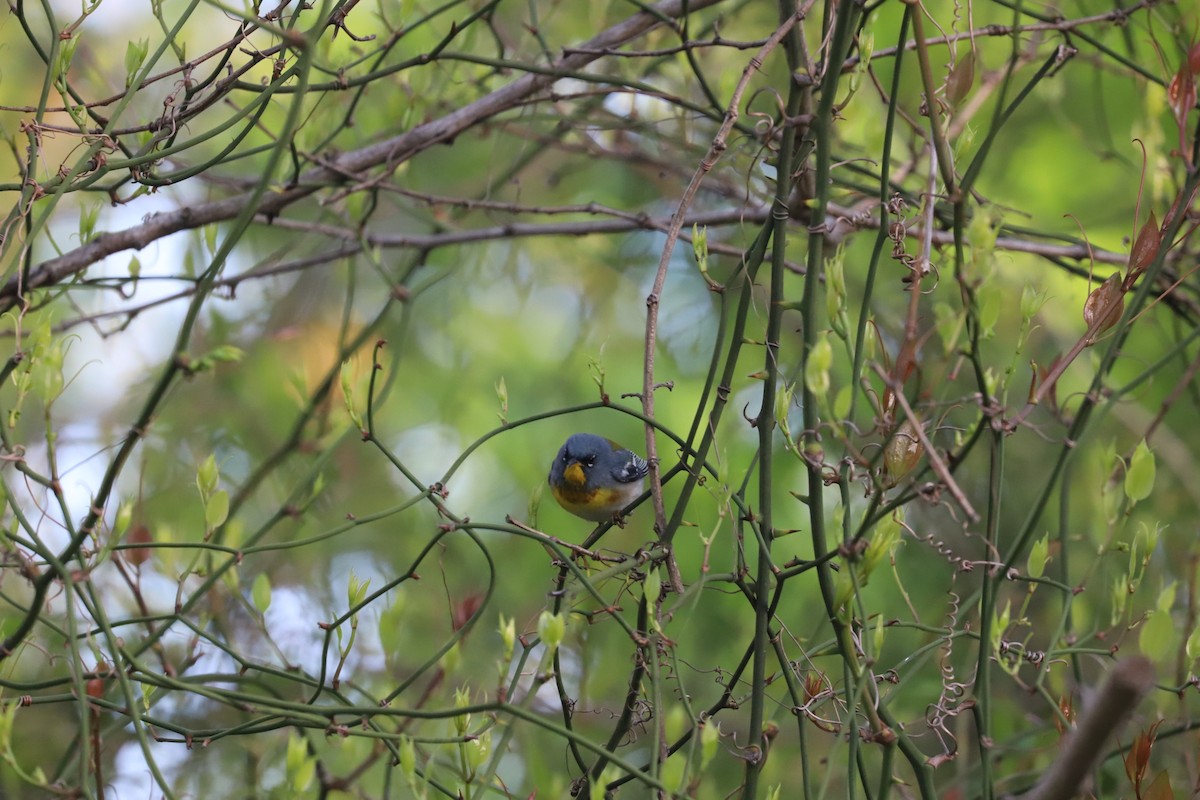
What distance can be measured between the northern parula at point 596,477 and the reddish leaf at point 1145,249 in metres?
1.28

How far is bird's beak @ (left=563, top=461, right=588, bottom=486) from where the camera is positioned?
242cm

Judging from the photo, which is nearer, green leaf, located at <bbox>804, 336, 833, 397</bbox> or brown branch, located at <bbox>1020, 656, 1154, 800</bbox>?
brown branch, located at <bbox>1020, 656, 1154, 800</bbox>

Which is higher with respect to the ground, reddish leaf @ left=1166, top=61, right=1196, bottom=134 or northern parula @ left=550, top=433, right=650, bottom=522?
northern parula @ left=550, top=433, right=650, bottom=522

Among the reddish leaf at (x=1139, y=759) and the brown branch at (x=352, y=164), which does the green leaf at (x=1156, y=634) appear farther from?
the brown branch at (x=352, y=164)

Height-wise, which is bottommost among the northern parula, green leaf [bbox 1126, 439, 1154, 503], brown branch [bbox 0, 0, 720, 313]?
green leaf [bbox 1126, 439, 1154, 503]

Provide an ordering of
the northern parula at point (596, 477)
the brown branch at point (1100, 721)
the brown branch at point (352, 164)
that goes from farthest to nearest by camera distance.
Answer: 1. the northern parula at point (596, 477)
2. the brown branch at point (352, 164)
3. the brown branch at point (1100, 721)

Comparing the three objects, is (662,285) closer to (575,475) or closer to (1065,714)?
(1065,714)

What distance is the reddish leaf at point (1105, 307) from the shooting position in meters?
1.24

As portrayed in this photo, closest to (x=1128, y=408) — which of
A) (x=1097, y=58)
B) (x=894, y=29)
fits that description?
(x=1097, y=58)

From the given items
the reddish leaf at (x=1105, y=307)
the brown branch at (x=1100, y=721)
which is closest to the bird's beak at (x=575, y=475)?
the reddish leaf at (x=1105, y=307)

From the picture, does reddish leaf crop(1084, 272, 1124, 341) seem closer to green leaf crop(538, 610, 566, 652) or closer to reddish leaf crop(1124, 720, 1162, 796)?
reddish leaf crop(1124, 720, 1162, 796)

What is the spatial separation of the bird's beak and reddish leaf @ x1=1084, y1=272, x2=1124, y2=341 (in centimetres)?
133

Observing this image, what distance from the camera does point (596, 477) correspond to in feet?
7.97

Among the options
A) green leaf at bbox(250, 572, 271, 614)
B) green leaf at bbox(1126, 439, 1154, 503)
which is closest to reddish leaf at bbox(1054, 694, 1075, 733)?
green leaf at bbox(1126, 439, 1154, 503)
